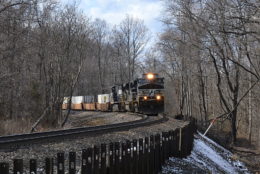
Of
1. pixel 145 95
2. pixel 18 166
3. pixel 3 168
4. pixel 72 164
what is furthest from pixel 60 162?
pixel 145 95

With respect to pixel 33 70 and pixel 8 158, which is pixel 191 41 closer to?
pixel 33 70

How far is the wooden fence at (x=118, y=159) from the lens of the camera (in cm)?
600

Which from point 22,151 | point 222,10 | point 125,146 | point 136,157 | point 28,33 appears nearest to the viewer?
point 125,146

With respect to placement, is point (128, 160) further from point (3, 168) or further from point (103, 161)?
point (3, 168)

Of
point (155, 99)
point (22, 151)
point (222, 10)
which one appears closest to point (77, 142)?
point (22, 151)

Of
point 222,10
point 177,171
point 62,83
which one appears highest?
point 222,10

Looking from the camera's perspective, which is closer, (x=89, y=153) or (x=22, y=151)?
(x=89, y=153)

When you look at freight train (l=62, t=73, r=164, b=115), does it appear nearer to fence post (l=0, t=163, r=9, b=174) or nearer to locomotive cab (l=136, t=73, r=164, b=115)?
locomotive cab (l=136, t=73, r=164, b=115)

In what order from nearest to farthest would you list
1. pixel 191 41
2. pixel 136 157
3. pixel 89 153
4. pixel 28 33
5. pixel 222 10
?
pixel 89 153 → pixel 136 157 → pixel 222 10 → pixel 28 33 → pixel 191 41

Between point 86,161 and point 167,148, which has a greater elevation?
point 86,161

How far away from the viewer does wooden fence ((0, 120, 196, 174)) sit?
19.7 ft

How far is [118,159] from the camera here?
7.79 meters

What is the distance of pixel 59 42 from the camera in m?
33.0

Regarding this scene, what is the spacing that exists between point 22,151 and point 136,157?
11.2ft
